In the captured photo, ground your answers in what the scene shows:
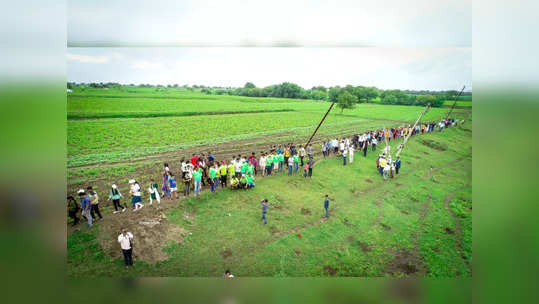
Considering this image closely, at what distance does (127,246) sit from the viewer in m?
8.75

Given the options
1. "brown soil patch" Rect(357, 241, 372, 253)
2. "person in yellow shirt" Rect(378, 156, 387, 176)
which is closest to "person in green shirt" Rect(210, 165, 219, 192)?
"brown soil patch" Rect(357, 241, 372, 253)

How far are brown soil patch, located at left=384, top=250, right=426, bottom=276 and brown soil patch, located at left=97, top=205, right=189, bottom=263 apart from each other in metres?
7.91

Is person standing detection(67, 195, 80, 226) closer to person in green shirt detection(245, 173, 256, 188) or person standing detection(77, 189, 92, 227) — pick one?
person standing detection(77, 189, 92, 227)

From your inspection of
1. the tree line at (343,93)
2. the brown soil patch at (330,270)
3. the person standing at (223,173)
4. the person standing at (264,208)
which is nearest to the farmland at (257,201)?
the brown soil patch at (330,270)

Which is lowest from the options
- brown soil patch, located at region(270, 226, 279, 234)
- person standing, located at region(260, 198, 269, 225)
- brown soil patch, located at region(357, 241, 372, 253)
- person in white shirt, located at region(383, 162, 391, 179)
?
brown soil patch, located at region(357, 241, 372, 253)

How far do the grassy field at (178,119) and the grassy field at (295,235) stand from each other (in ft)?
8.88

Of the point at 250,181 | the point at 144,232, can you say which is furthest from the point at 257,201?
the point at 144,232

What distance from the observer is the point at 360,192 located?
1403 cm

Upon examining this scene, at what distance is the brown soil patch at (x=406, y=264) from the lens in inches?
388

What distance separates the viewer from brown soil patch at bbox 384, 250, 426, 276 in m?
9.87

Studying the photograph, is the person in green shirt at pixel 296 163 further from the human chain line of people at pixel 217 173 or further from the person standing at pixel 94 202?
the person standing at pixel 94 202

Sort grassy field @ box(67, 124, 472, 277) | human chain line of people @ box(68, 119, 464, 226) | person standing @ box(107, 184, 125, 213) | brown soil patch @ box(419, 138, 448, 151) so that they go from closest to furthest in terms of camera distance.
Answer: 1. grassy field @ box(67, 124, 472, 277)
2. human chain line of people @ box(68, 119, 464, 226)
3. person standing @ box(107, 184, 125, 213)
4. brown soil patch @ box(419, 138, 448, 151)
